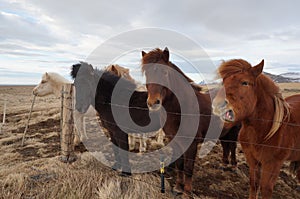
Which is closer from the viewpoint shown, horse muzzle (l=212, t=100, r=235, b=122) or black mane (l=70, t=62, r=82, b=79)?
horse muzzle (l=212, t=100, r=235, b=122)

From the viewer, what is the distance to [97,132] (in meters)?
7.89

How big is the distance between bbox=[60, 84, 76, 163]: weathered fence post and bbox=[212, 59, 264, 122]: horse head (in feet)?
9.58

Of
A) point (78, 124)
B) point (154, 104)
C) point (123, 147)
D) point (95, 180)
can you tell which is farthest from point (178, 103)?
point (78, 124)

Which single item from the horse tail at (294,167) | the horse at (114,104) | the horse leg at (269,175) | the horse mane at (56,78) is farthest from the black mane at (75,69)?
the horse tail at (294,167)

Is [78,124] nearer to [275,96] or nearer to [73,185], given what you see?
[73,185]

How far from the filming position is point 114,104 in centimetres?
430

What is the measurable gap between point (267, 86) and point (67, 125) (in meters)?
3.56

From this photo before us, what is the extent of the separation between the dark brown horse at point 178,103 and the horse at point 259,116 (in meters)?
0.68

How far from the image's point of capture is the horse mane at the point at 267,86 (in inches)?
97.3

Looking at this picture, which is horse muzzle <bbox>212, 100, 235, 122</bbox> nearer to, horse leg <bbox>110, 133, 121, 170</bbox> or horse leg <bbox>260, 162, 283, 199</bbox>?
horse leg <bbox>260, 162, 283, 199</bbox>

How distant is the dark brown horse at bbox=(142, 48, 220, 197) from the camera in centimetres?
308

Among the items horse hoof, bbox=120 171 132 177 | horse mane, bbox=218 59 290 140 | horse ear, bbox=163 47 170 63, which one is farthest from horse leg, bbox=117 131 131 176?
horse mane, bbox=218 59 290 140

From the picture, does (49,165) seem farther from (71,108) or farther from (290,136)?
(290,136)

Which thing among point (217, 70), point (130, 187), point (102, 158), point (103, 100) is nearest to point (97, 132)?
point (102, 158)
